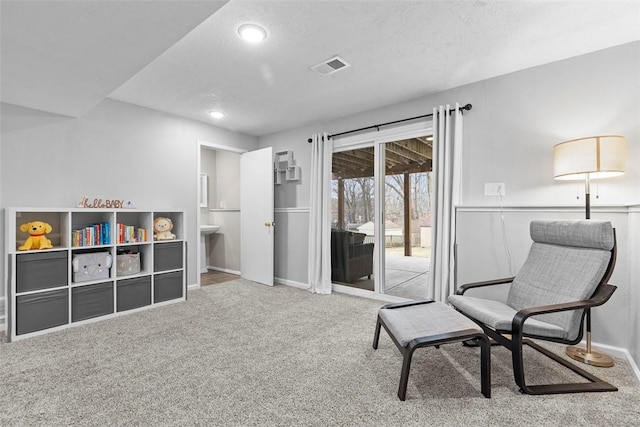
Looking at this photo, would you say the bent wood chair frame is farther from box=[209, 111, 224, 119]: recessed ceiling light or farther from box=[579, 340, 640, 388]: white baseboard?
box=[209, 111, 224, 119]: recessed ceiling light

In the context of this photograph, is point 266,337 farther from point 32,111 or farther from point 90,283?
point 32,111

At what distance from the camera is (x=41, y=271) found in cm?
264

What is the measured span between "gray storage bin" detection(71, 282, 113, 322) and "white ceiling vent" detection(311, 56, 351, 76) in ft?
9.57

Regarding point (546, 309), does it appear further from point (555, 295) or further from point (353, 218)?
point (353, 218)

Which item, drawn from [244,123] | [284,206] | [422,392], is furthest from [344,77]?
[422,392]

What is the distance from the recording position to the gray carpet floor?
155 cm

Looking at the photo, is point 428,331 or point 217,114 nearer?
point 428,331

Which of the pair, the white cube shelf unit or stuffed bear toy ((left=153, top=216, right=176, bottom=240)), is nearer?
the white cube shelf unit

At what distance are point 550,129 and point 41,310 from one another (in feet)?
15.3

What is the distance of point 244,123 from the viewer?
431cm

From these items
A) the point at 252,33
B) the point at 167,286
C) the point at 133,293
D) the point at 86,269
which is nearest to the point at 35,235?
the point at 86,269

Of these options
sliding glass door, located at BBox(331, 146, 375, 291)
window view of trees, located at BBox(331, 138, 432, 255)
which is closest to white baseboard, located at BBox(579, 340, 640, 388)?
window view of trees, located at BBox(331, 138, 432, 255)

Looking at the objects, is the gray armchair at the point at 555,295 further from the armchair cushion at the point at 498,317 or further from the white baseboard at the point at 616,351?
the white baseboard at the point at 616,351

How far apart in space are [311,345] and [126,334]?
5.29ft
